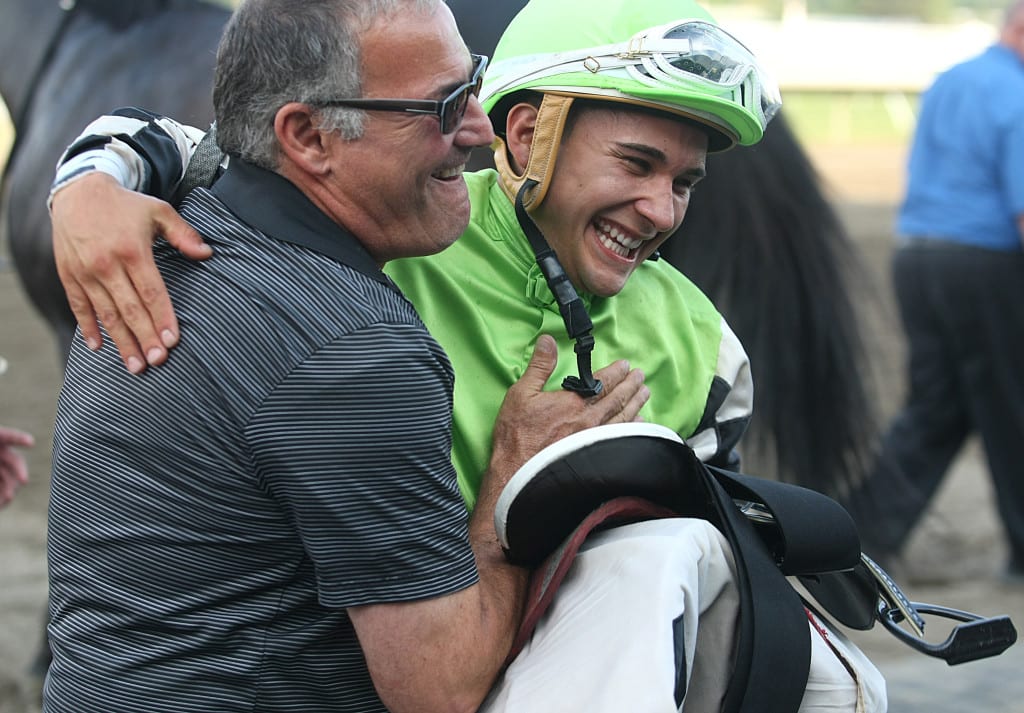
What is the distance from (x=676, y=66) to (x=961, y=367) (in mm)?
3124

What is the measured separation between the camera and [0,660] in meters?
3.48

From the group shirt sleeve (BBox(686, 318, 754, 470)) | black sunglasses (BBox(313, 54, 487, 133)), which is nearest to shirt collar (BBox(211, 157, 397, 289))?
black sunglasses (BBox(313, 54, 487, 133))

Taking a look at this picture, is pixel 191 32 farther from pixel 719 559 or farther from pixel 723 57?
pixel 719 559

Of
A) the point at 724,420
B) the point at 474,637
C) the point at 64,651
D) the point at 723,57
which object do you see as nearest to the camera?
the point at 474,637

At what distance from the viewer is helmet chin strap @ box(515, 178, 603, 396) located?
171 cm

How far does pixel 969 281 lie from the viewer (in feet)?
14.7

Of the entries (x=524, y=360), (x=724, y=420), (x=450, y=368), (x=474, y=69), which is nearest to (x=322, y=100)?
(x=474, y=69)

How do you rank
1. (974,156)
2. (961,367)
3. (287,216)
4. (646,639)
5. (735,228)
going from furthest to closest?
(961,367) < (974,156) < (735,228) < (287,216) < (646,639)

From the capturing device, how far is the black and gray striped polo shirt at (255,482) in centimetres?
139

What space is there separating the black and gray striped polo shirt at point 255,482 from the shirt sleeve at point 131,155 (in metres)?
0.17

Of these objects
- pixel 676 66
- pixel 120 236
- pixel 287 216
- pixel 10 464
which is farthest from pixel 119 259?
pixel 10 464

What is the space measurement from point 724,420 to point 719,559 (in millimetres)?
464

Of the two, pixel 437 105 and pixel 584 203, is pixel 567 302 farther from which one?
pixel 437 105

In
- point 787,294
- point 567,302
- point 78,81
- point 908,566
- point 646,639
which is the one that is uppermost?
point 567,302
